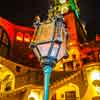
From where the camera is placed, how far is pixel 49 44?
15.5ft

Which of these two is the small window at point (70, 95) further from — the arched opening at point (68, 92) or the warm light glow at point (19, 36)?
the warm light glow at point (19, 36)

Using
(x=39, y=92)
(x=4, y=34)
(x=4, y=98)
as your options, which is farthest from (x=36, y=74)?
(x=4, y=34)

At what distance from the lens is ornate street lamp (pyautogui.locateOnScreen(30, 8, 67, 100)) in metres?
4.74

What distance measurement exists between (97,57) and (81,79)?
445 inches

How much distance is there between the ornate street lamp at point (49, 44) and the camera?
4.74m

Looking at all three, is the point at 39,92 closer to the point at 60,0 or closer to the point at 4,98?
the point at 4,98

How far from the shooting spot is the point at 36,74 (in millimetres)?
25047

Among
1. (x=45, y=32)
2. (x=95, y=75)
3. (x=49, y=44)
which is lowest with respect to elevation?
(x=49, y=44)

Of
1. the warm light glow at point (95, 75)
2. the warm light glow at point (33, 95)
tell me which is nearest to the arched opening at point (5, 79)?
the warm light glow at point (33, 95)

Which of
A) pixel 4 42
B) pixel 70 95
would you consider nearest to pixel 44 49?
pixel 70 95

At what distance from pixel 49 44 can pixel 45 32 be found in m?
0.32

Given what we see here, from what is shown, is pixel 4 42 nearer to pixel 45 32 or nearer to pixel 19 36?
pixel 19 36

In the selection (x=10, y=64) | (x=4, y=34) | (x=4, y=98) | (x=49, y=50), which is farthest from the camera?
(x=4, y=34)

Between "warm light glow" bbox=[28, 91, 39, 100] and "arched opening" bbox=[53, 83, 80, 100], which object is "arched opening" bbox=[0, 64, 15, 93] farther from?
"arched opening" bbox=[53, 83, 80, 100]
